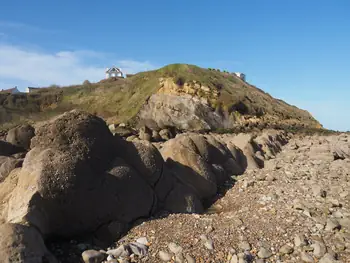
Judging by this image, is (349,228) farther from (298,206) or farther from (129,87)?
(129,87)

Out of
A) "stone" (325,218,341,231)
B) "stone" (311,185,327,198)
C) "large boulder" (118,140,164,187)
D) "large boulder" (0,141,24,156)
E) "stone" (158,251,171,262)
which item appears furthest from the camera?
"large boulder" (0,141,24,156)

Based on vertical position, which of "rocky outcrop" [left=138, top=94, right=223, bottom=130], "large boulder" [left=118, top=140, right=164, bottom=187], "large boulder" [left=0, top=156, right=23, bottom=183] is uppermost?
"rocky outcrop" [left=138, top=94, right=223, bottom=130]

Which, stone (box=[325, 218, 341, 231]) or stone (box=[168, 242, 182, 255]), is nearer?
stone (box=[168, 242, 182, 255])

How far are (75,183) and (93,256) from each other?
1.64m

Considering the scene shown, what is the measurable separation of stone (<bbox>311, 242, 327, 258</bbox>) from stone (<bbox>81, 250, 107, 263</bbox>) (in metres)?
4.21

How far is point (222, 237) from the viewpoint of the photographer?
284 inches

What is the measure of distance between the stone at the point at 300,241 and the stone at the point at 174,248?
8.15 feet

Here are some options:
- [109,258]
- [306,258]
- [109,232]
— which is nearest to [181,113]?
[109,232]

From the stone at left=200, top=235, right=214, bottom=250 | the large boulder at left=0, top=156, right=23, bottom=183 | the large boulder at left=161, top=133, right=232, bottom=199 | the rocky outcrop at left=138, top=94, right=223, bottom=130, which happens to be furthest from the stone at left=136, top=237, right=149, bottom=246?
the rocky outcrop at left=138, top=94, right=223, bottom=130

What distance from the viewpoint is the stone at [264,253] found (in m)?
6.73

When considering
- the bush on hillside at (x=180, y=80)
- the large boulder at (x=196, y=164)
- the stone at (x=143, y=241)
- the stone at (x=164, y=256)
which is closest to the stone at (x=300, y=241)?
the stone at (x=164, y=256)

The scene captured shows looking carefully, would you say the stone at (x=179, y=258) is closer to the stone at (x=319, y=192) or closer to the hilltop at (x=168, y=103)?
the stone at (x=319, y=192)

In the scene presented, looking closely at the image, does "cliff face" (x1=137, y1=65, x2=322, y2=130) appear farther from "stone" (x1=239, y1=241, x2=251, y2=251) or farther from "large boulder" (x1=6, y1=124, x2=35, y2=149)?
"stone" (x1=239, y1=241, x2=251, y2=251)

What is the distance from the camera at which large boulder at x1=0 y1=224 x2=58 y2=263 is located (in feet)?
17.9
